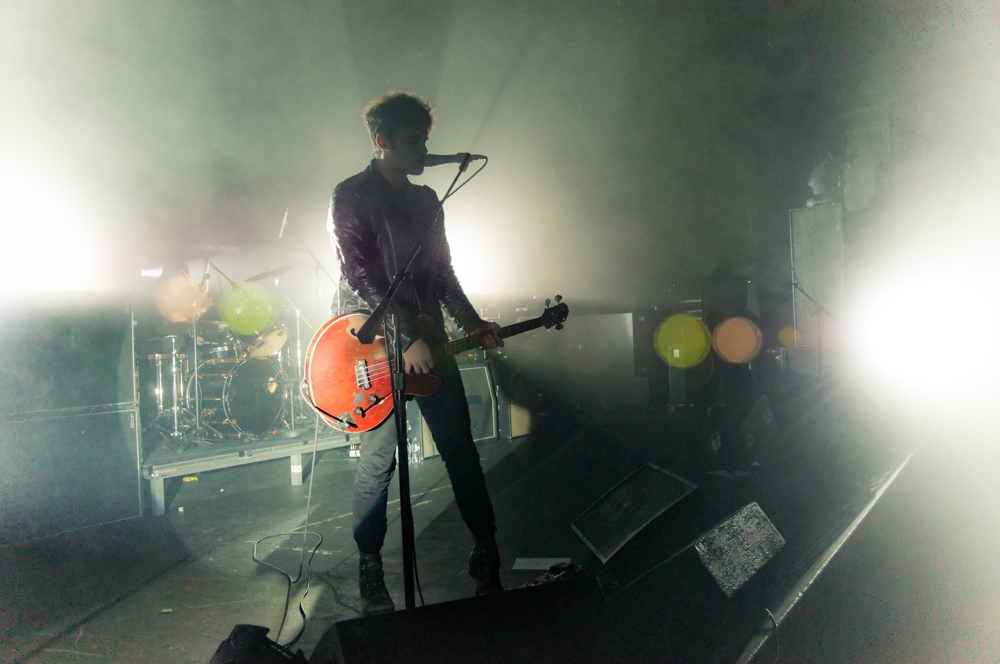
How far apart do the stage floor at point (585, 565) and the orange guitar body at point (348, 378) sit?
760 millimetres

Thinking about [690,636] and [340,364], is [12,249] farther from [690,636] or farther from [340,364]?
[690,636]

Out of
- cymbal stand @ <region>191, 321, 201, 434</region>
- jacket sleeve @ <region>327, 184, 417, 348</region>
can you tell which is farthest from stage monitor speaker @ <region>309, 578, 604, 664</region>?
cymbal stand @ <region>191, 321, 201, 434</region>

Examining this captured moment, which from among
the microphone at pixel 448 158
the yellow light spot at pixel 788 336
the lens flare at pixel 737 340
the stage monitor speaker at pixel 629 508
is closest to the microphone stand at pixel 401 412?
the microphone at pixel 448 158

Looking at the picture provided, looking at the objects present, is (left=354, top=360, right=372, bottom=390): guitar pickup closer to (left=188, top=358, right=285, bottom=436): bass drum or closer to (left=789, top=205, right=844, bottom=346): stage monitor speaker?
(left=188, top=358, right=285, bottom=436): bass drum

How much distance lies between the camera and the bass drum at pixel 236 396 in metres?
4.49

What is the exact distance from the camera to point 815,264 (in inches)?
220

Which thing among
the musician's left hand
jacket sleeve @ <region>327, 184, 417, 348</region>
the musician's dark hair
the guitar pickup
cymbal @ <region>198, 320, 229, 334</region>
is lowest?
the guitar pickup

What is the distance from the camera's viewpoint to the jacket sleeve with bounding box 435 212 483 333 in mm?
2168

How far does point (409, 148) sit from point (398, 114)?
0.41 feet

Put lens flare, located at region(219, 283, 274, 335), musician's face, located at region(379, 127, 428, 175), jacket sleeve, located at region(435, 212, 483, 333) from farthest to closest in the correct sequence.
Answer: lens flare, located at region(219, 283, 274, 335)
jacket sleeve, located at region(435, 212, 483, 333)
musician's face, located at region(379, 127, 428, 175)

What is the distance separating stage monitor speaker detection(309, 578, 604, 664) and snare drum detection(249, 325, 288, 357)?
403cm

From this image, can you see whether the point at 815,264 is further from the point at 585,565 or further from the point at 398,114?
the point at 398,114

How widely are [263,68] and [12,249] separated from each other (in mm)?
2246

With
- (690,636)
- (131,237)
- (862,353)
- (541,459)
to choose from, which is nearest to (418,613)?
(690,636)
